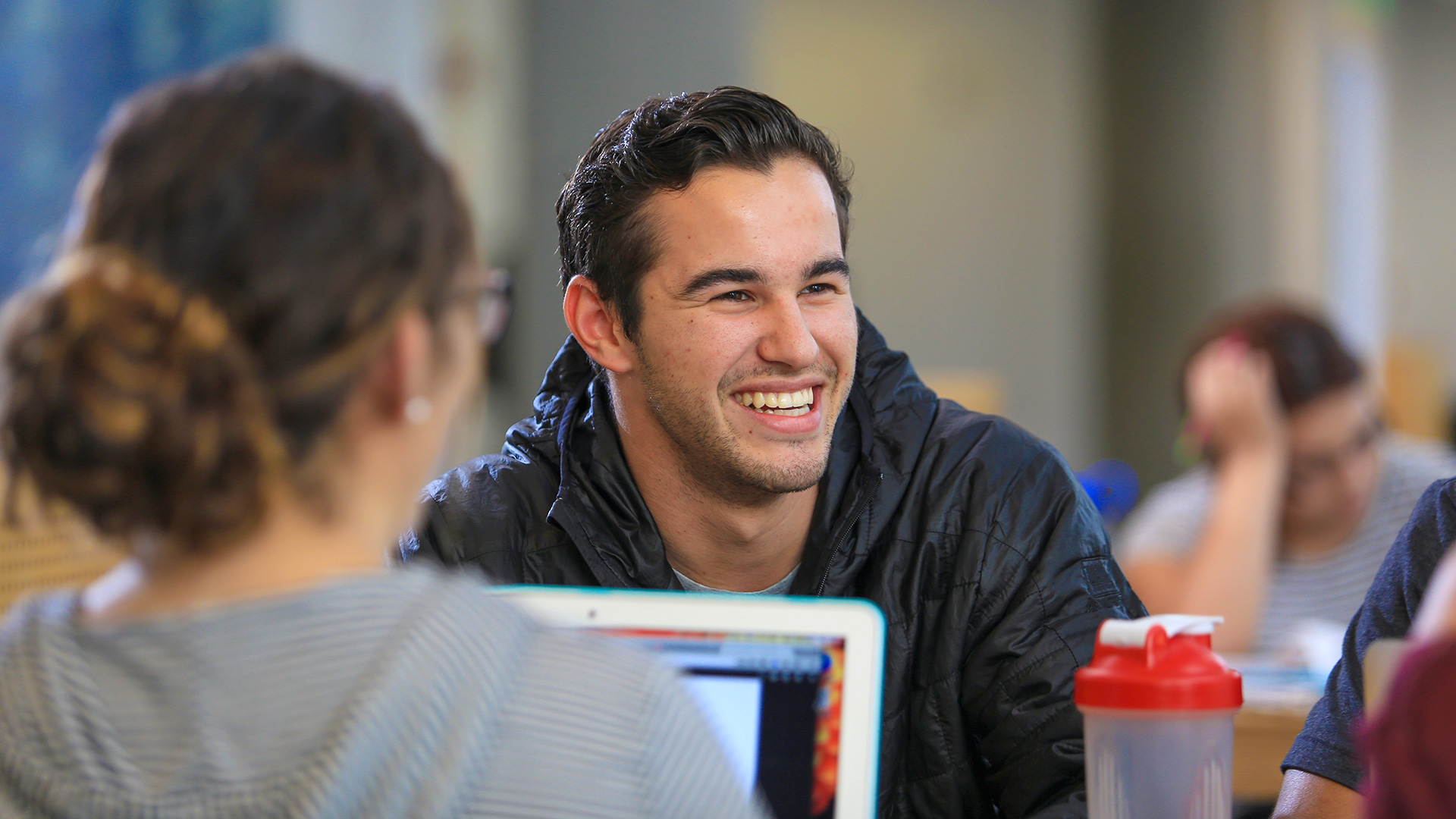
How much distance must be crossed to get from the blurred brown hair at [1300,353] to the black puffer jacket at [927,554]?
132 cm

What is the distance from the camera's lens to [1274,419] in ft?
8.56

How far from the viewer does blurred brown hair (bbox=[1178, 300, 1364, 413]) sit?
2578 millimetres

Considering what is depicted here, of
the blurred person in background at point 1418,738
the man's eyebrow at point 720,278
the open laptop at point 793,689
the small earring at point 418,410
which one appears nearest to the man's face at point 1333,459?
the man's eyebrow at point 720,278

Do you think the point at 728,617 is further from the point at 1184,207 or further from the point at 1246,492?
the point at 1184,207

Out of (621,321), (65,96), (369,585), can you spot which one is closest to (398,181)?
(369,585)

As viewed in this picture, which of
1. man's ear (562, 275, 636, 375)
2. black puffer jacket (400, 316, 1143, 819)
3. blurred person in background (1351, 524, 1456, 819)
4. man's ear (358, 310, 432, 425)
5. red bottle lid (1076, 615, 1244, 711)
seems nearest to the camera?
blurred person in background (1351, 524, 1456, 819)

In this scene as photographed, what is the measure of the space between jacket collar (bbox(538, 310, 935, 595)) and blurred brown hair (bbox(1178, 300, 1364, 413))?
1.33 m

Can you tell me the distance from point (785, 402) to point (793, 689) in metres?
0.61

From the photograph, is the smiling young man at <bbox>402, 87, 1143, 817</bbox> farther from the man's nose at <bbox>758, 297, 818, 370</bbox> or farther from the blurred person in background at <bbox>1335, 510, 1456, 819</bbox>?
the blurred person in background at <bbox>1335, 510, 1456, 819</bbox>

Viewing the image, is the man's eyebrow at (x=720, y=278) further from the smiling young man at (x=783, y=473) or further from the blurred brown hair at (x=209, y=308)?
the blurred brown hair at (x=209, y=308)

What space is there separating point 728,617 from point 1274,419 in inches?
78.4

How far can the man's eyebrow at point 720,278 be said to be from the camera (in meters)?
1.47

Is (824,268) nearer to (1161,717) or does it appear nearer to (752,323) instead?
(752,323)

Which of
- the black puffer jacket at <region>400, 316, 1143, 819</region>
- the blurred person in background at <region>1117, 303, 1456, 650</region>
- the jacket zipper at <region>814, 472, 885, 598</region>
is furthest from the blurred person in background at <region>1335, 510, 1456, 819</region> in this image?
the blurred person in background at <region>1117, 303, 1456, 650</region>
